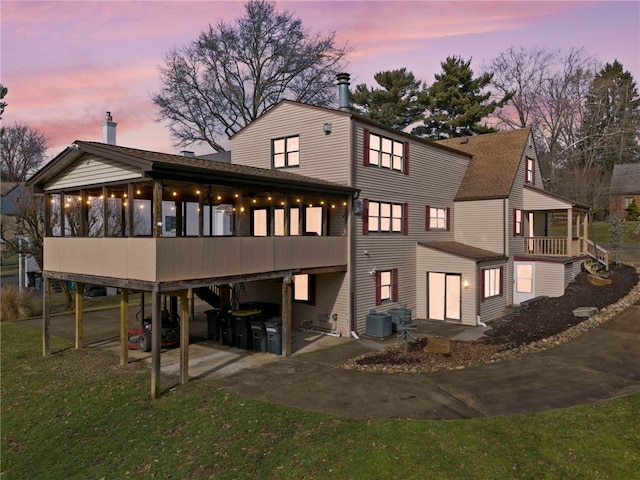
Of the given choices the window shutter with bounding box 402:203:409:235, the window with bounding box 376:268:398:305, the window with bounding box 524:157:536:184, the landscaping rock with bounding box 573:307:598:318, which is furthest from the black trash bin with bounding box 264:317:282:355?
the window with bounding box 524:157:536:184

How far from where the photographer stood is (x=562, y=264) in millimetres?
21875

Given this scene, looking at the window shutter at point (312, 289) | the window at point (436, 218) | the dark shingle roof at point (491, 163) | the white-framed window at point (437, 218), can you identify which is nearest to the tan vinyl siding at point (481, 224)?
the dark shingle roof at point (491, 163)

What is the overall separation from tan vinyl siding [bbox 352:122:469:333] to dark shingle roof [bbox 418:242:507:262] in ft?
2.23

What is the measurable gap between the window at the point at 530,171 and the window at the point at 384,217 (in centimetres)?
1002

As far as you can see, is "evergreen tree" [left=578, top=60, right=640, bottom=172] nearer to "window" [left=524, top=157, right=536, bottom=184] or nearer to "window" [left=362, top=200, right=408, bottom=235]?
"window" [left=524, top=157, right=536, bottom=184]

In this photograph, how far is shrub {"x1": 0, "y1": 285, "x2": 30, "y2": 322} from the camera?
21891 millimetres

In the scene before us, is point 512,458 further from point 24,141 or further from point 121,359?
point 24,141

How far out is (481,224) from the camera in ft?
75.7

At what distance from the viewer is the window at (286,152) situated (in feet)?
62.3

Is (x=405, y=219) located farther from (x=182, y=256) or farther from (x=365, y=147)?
(x=182, y=256)

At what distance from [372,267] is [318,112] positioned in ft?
22.7

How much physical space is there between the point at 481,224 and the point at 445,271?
474 centimetres

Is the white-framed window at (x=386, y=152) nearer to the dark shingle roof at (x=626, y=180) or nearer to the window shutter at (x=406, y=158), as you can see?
the window shutter at (x=406, y=158)

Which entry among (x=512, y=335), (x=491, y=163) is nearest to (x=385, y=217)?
(x=512, y=335)
